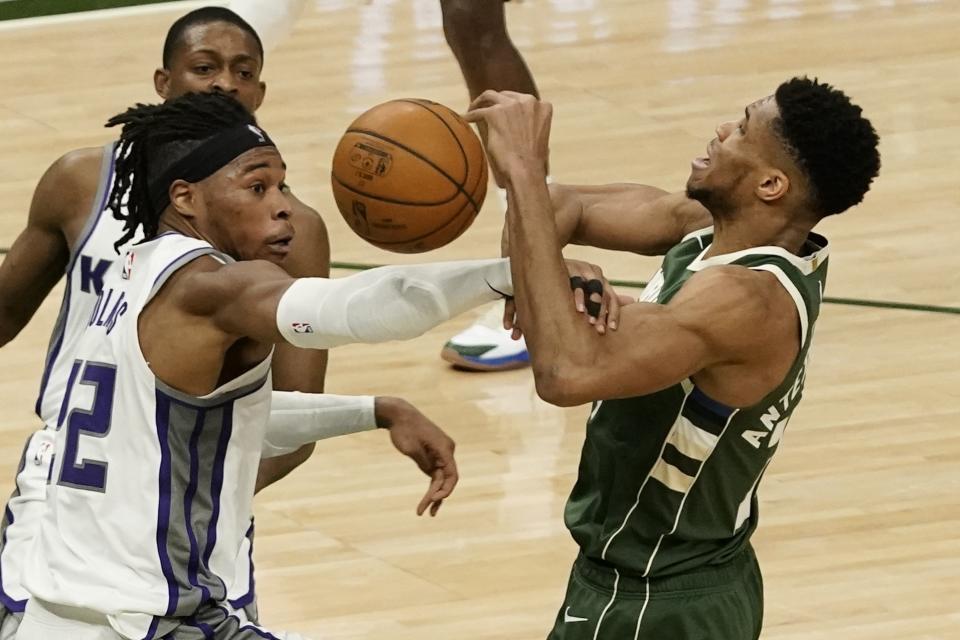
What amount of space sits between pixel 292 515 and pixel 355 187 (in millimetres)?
1967

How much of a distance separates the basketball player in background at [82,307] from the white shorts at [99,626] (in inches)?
4.4

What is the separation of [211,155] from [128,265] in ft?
0.81

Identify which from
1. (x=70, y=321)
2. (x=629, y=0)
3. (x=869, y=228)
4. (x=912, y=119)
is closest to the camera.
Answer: (x=70, y=321)

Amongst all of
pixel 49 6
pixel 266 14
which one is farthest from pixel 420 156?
pixel 49 6

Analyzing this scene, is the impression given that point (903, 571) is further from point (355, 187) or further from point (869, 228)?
point (869, 228)

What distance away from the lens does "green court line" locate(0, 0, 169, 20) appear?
1099cm

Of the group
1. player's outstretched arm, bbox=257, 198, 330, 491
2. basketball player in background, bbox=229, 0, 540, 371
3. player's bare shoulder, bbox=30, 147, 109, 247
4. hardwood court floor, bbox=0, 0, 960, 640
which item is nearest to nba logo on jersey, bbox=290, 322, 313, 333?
player's bare shoulder, bbox=30, 147, 109, 247

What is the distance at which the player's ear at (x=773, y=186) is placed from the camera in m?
3.49

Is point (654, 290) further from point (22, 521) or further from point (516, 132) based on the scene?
point (22, 521)

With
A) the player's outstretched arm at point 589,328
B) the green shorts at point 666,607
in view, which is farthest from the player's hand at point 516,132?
the green shorts at point 666,607

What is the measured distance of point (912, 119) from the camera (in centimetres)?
876

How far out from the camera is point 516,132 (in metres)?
3.35

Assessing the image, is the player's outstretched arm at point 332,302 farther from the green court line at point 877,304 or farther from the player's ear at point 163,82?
the green court line at point 877,304

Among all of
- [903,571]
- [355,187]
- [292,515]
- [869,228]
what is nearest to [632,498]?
[355,187]
